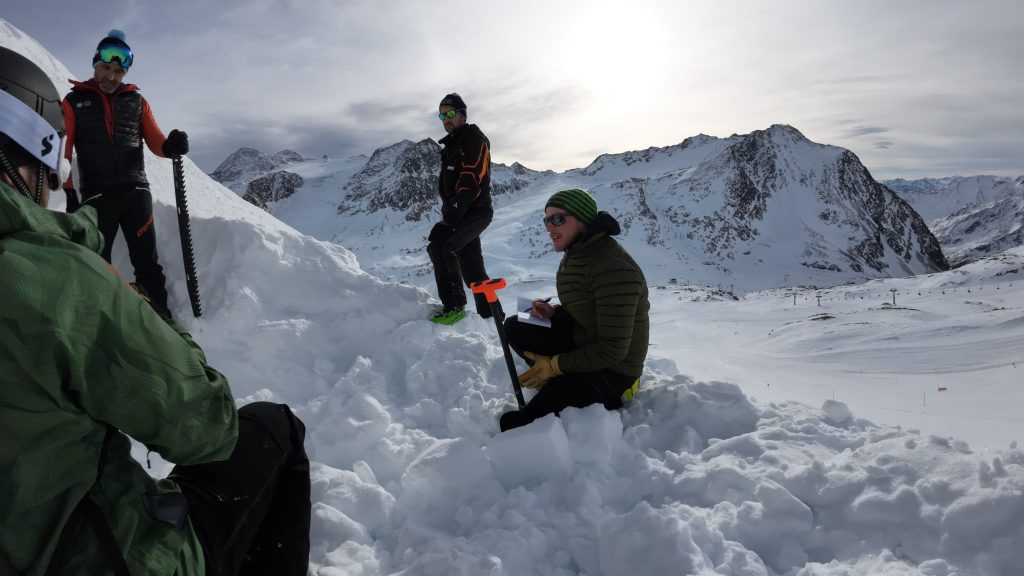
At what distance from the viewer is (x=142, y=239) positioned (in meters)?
4.93

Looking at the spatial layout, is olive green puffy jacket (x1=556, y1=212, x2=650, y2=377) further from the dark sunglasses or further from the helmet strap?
the helmet strap

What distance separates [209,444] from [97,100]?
4578 millimetres

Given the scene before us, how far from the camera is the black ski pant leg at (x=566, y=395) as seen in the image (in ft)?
13.2

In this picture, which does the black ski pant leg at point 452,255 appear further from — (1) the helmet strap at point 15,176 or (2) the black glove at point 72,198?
(1) the helmet strap at point 15,176

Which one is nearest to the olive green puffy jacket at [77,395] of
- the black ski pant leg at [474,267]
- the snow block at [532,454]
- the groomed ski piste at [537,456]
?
the groomed ski piste at [537,456]

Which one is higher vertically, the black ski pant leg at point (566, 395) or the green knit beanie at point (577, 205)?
the green knit beanie at point (577, 205)

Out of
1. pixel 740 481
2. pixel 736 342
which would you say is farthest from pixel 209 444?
pixel 736 342

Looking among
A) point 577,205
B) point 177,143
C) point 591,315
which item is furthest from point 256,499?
point 177,143

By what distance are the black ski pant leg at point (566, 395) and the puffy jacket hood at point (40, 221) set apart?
10.1 feet

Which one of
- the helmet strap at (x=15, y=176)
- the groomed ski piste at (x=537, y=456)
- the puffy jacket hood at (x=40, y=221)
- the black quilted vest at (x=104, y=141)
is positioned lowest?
the groomed ski piste at (x=537, y=456)

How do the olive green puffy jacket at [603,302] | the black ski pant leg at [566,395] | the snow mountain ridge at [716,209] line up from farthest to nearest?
the snow mountain ridge at [716,209] → the black ski pant leg at [566,395] → the olive green puffy jacket at [603,302]

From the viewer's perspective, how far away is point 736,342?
16.0m

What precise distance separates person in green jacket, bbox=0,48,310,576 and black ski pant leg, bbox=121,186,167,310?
373 cm

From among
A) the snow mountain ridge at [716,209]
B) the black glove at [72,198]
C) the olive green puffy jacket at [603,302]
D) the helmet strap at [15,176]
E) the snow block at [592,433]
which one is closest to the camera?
the helmet strap at [15,176]
